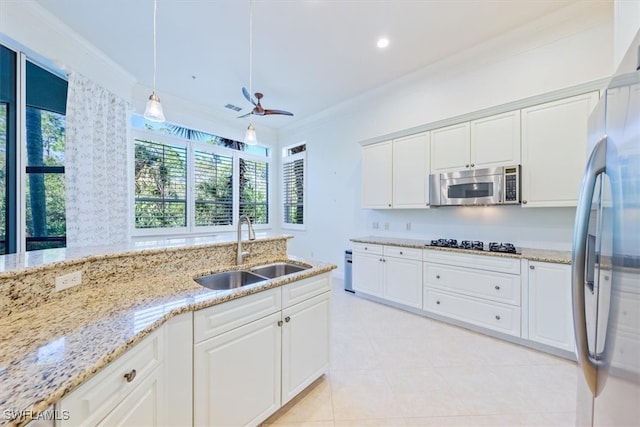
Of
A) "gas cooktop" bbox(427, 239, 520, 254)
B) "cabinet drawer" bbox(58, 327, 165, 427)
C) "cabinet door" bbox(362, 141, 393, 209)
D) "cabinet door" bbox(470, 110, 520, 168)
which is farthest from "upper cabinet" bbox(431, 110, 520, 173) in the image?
"cabinet drawer" bbox(58, 327, 165, 427)

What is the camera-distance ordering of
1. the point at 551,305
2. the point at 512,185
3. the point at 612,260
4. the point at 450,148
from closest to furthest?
the point at 612,260 → the point at 551,305 → the point at 512,185 → the point at 450,148

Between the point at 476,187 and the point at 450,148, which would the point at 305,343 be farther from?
the point at 450,148

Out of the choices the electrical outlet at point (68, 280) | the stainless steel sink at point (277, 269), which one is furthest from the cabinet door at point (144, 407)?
the stainless steel sink at point (277, 269)

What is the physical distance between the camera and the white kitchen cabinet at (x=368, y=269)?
3699 millimetres

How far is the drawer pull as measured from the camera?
0.91 metres

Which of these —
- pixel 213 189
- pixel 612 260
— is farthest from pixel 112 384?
pixel 213 189

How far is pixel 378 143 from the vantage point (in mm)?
4035

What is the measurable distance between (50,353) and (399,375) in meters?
2.20

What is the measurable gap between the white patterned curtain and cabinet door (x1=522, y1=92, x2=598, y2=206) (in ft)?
16.1

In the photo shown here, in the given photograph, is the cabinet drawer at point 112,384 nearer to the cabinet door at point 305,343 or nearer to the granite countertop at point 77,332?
the granite countertop at point 77,332

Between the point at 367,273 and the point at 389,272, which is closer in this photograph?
the point at 389,272

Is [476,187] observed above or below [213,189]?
below

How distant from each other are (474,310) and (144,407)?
9.90ft

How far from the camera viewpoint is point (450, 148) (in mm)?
3275
